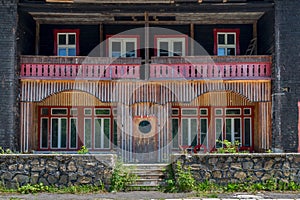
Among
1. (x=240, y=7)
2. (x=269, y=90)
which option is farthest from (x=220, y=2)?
(x=269, y=90)

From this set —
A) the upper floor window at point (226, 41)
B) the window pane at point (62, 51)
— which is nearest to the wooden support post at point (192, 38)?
the upper floor window at point (226, 41)

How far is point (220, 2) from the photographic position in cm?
2144

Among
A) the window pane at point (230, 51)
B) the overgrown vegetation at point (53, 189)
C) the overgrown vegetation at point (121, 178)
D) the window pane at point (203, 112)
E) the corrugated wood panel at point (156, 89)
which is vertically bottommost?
the overgrown vegetation at point (53, 189)

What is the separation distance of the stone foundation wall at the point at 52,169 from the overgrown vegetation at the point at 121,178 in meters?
0.45

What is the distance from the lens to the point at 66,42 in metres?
24.1

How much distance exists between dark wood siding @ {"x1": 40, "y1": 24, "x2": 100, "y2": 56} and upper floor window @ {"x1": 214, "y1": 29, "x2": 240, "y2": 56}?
687 cm

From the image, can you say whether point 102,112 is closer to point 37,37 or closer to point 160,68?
point 160,68

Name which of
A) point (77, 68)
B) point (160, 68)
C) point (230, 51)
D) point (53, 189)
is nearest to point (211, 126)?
point (230, 51)

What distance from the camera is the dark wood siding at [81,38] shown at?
24.0m

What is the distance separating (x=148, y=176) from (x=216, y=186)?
2805mm

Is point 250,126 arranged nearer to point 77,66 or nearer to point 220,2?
point 220,2

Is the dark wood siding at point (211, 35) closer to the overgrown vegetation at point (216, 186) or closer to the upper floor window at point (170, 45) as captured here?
the upper floor window at point (170, 45)

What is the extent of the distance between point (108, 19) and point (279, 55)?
932 centimetres

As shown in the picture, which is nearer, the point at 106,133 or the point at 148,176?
the point at 148,176
